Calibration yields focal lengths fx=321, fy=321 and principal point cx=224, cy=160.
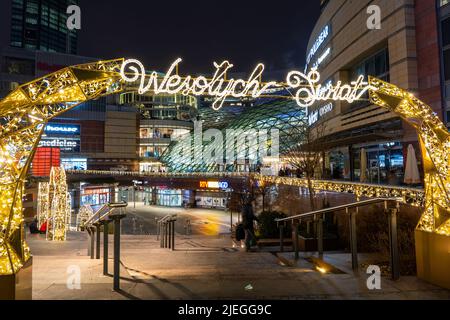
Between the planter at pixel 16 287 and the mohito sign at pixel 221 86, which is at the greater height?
the mohito sign at pixel 221 86

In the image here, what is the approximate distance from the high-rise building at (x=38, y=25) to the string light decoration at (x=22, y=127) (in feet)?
609

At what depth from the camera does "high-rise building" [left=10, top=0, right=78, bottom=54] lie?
16362 centimetres

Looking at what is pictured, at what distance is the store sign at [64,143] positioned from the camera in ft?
213

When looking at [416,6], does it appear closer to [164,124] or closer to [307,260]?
[307,260]

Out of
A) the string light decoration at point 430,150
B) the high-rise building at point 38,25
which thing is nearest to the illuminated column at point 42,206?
the string light decoration at point 430,150

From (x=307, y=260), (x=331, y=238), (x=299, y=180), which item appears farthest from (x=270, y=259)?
(x=299, y=180)

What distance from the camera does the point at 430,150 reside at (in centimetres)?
650

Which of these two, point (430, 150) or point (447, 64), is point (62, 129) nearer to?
point (447, 64)

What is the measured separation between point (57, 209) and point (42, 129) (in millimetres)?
13817

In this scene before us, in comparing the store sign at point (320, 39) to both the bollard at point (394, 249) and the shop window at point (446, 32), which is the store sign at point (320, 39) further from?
the bollard at point (394, 249)

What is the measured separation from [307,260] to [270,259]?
3.29ft

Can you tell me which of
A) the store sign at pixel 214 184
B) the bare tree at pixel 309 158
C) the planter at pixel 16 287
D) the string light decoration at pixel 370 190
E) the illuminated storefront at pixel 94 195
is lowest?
the illuminated storefront at pixel 94 195

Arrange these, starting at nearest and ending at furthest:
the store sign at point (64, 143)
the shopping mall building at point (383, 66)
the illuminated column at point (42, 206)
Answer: the shopping mall building at point (383, 66) < the illuminated column at point (42, 206) < the store sign at point (64, 143)

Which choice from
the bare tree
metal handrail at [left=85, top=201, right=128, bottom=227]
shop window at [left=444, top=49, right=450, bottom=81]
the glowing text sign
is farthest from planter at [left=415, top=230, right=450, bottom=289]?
the glowing text sign
